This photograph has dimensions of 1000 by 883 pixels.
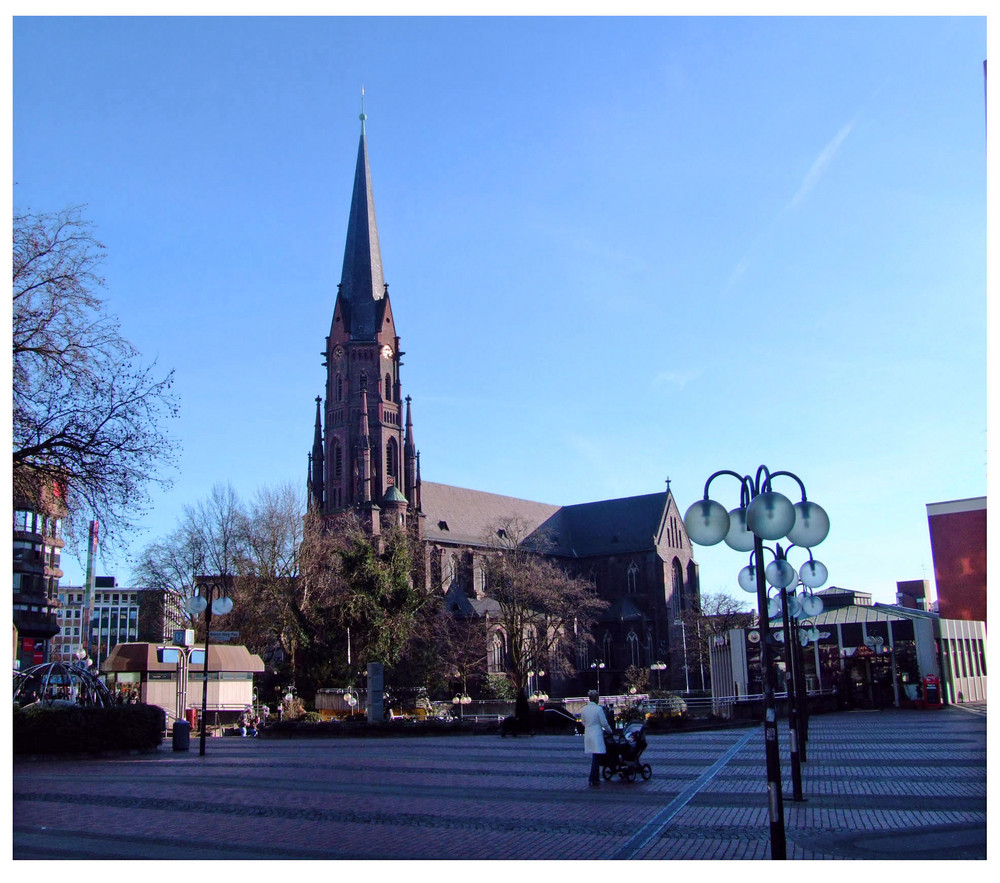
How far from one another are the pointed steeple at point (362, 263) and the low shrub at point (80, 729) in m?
68.9

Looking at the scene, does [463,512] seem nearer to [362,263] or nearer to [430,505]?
[430,505]

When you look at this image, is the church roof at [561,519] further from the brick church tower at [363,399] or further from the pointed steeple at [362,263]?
the pointed steeple at [362,263]

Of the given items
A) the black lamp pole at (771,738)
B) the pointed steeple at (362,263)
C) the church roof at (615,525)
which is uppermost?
the pointed steeple at (362,263)

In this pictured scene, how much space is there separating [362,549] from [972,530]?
31.8 metres

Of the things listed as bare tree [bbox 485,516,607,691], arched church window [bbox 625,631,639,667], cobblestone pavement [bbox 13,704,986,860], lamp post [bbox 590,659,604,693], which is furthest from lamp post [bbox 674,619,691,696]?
cobblestone pavement [bbox 13,704,986,860]

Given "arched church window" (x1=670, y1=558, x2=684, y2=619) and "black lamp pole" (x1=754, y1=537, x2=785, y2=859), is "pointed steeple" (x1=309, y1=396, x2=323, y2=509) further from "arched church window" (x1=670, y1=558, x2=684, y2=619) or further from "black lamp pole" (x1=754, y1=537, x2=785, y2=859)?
"black lamp pole" (x1=754, y1=537, x2=785, y2=859)

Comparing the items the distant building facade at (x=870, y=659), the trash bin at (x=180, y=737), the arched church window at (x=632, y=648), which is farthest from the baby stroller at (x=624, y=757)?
the arched church window at (x=632, y=648)

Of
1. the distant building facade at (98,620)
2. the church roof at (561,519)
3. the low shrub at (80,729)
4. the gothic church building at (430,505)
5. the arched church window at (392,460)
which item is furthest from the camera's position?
the distant building facade at (98,620)

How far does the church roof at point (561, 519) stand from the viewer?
9025 centimetres

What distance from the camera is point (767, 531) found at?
8.29 metres

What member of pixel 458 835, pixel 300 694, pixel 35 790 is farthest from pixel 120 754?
pixel 300 694

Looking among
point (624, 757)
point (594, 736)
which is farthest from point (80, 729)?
point (624, 757)

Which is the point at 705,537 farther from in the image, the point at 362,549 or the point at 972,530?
the point at 362,549

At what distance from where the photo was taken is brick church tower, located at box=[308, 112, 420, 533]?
8494cm
